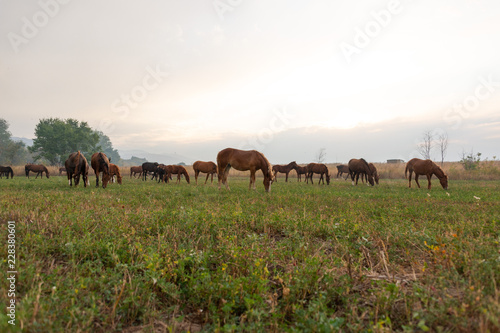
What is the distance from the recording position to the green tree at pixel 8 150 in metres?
81.9

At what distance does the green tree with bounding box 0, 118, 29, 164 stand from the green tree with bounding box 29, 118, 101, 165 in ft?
63.8

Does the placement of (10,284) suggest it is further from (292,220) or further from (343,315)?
(292,220)

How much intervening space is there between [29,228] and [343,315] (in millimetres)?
5698

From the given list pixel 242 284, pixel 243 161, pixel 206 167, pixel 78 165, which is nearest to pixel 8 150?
pixel 206 167

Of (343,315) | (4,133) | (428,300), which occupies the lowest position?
(343,315)

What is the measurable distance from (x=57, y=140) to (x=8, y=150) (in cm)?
3707

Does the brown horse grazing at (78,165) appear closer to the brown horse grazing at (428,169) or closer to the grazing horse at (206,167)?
the grazing horse at (206,167)

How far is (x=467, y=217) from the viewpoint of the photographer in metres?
6.79

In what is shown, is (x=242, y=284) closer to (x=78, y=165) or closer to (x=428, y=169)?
(x=78, y=165)

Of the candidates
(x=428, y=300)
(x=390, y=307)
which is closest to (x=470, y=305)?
(x=428, y=300)

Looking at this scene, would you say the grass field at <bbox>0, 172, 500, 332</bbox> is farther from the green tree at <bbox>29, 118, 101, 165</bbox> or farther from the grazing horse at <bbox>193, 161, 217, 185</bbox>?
the green tree at <bbox>29, 118, 101, 165</bbox>

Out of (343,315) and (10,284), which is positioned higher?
(10,284)

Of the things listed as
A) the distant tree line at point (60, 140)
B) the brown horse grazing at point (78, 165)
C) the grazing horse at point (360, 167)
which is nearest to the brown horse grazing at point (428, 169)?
the grazing horse at point (360, 167)

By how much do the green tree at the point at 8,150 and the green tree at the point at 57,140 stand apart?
1945cm
